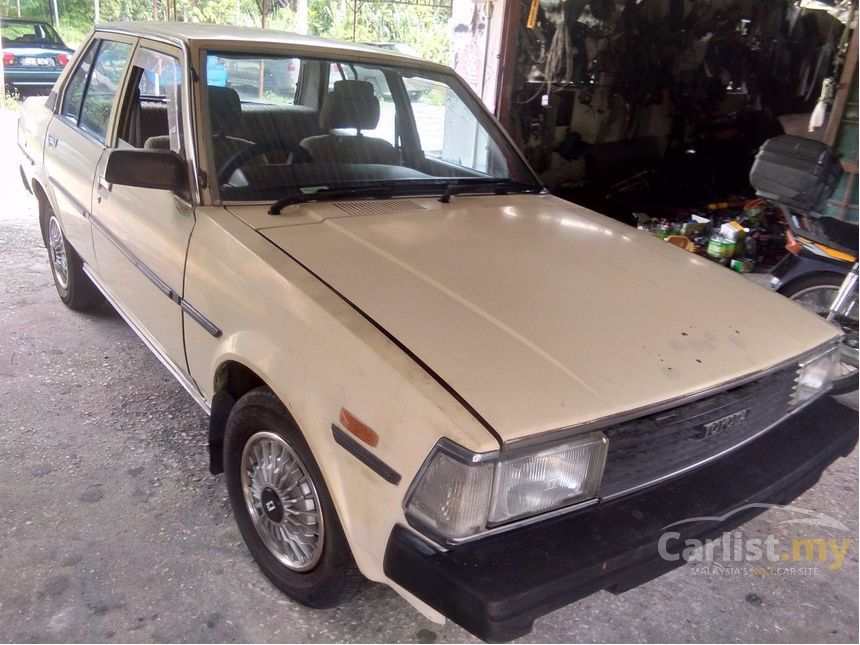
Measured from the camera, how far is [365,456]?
65.7 inches

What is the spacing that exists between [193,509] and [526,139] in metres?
5.58

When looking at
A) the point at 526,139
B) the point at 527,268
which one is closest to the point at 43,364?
the point at 527,268

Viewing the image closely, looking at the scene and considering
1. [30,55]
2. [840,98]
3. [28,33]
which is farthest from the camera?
[28,33]

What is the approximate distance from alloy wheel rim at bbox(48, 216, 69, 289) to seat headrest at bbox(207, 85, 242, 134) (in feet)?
6.13

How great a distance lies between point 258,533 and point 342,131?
167cm

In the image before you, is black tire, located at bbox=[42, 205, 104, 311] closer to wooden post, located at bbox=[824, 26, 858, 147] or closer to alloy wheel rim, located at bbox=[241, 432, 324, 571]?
alloy wheel rim, located at bbox=[241, 432, 324, 571]

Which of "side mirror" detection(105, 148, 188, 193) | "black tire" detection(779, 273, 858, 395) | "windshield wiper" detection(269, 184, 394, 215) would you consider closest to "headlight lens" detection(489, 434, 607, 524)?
"windshield wiper" detection(269, 184, 394, 215)

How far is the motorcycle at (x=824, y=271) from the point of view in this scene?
3469 mm

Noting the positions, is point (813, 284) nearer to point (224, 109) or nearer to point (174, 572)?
point (224, 109)

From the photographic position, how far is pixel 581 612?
2.24m

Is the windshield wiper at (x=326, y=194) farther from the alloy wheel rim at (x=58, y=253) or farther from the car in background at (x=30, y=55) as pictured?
the car in background at (x=30, y=55)

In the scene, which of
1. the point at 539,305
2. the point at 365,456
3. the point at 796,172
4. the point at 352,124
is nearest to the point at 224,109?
the point at 352,124

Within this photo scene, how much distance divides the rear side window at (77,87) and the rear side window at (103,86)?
0.24 ft

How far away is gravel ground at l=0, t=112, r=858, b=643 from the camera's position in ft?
6.91
